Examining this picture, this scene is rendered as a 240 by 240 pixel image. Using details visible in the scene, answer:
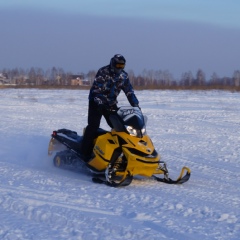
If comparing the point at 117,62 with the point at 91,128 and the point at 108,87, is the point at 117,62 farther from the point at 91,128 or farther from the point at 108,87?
the point at 91,128

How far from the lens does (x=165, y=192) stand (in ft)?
21.9

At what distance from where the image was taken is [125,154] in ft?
23.6

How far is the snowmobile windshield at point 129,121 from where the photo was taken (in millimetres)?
7301

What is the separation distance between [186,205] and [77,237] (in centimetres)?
169

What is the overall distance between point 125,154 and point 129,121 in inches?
19.0

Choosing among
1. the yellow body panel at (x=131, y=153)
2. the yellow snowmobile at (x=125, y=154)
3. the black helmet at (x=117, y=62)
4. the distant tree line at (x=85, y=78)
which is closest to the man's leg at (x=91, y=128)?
the yellow snowmobile at (x=125, y=154)

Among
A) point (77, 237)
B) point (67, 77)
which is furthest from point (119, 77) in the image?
point (67, 77)

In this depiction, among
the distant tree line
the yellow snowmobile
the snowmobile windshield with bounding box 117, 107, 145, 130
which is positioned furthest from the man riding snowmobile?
the distant tree line

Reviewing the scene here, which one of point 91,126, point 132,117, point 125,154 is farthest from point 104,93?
point 125,154

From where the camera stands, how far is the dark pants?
7.79 meters

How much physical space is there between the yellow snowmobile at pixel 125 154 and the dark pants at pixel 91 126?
0.39 ft

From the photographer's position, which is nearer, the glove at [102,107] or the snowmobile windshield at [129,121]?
the snowmobile windshield at [129,121]

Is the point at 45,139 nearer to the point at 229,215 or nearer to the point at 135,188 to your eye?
the point at 135,188

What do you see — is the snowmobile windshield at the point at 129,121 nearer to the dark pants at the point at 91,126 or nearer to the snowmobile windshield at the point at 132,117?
the snowmobile windshield at the point at 132,117
